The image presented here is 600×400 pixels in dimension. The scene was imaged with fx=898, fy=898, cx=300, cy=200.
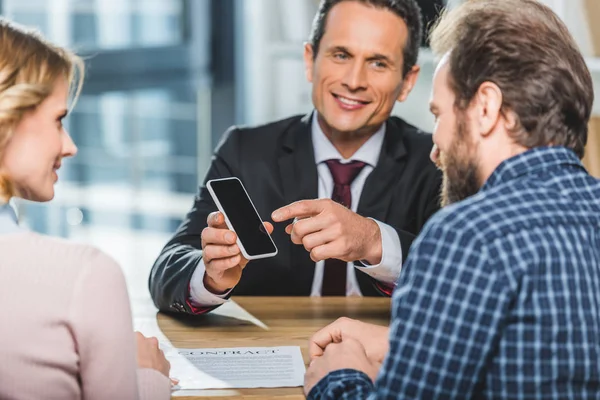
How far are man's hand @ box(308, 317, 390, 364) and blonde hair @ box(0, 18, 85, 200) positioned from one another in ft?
1.93

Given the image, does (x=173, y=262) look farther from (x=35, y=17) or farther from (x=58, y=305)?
(x=35, y=17)

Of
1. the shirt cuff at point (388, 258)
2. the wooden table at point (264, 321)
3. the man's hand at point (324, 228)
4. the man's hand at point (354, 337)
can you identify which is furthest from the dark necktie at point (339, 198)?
the man's hand at point (354, 337)

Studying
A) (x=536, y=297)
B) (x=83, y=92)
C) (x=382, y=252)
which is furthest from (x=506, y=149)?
(x=83, y=92)

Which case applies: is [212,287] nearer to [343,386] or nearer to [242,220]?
[242,220]

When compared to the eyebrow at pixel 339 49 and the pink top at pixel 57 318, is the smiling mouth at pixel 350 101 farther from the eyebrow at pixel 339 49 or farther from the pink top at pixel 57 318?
the pink top at pixel 57 318

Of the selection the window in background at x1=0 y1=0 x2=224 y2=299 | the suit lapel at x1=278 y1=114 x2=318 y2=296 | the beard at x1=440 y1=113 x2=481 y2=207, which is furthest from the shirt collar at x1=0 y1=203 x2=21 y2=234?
the window in background at x1=0 y1=0 x2=224 y2=299

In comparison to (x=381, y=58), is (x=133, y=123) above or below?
below

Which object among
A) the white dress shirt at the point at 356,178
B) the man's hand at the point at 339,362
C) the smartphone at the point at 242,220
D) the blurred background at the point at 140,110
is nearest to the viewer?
the man's hand at the point at 339,362

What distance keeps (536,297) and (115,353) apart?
1.82 ft

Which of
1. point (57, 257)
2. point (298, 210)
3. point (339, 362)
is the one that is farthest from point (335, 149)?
point (57, 257)

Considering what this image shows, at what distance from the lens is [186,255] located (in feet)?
6.68

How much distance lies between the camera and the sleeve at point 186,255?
6.31ft

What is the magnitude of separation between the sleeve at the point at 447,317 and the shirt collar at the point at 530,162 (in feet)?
0.51

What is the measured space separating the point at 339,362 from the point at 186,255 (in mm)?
714
